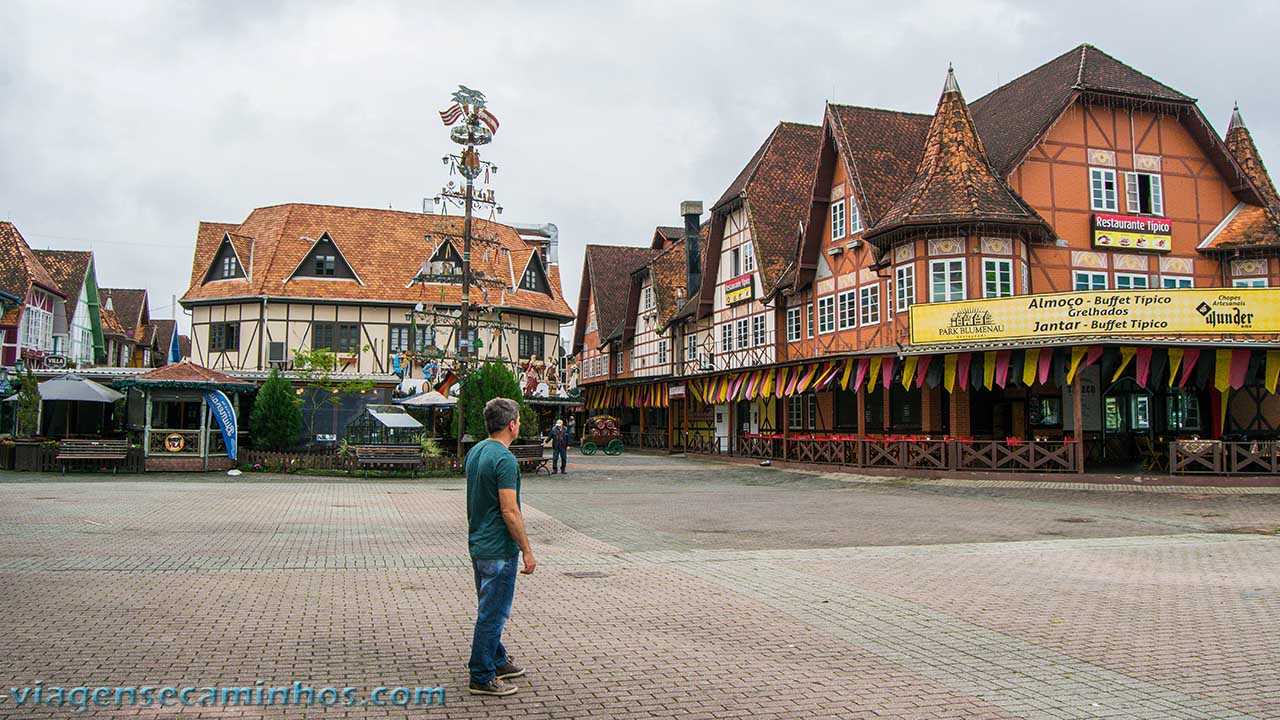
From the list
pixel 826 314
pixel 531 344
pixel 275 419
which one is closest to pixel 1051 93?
pixel 826 314

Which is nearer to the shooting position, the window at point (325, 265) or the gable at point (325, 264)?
the gable at point (325, 264)

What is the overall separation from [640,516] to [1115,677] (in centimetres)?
1126

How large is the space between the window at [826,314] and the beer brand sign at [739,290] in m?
4.33

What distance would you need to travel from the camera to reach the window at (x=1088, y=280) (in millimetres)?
29453

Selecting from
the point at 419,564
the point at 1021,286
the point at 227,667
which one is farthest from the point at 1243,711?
the point at 1021,286

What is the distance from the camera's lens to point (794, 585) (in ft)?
32.5

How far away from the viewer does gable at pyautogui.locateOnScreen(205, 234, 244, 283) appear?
4344 cm

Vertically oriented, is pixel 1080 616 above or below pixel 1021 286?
below

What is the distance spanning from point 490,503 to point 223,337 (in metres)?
40.9

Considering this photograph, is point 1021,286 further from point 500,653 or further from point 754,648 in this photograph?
point 500,653

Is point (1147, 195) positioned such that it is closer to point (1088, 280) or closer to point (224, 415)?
point (1088, 280)

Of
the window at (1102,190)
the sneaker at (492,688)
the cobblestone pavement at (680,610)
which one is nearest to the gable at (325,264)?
the cobblestone pavement at (680,610)

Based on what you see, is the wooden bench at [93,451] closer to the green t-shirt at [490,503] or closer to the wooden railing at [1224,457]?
the green t-shirt at [490,503]

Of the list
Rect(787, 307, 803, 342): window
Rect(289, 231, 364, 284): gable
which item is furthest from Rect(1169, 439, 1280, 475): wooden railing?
Rect(289, 231, 364, 284): gable
